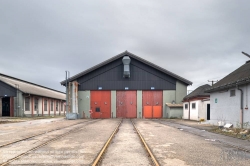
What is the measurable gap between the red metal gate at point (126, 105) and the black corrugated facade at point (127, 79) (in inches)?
55.0

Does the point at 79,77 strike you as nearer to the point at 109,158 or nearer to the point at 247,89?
the point at 247,89

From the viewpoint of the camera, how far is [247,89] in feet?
48.5

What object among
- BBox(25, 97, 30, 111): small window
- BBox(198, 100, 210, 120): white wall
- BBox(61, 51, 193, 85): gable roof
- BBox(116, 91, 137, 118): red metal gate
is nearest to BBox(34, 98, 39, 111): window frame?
BBox(25, 97, 30, 111): small window

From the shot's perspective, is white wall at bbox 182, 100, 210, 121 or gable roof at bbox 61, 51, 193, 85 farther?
gable roof at bbox 61, 51, 193, 85

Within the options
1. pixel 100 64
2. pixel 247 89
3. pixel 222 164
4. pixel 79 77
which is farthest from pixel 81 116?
pixel 222 164

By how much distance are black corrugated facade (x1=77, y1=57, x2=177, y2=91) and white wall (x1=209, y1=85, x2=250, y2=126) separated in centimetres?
1428

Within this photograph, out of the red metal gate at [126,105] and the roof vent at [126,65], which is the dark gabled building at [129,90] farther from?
the roof vent at [126,65]

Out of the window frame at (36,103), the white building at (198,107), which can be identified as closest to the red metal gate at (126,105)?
the white building at (198,107)

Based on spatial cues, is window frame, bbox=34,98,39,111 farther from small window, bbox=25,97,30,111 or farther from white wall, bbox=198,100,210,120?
white wall, bbox=198,100,210,120

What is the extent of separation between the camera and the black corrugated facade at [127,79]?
3522 centimetres

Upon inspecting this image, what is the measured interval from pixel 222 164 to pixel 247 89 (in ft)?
34.0

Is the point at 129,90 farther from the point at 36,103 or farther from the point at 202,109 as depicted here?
the point at 36,103

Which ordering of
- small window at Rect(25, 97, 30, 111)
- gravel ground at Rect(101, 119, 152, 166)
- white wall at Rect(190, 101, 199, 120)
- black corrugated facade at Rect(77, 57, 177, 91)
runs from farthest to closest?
small window at Rect(25, 97, 30, 111), black corrugated facade at Rect(77, 57, 177, 91), white wall at Rect(190, 101, 199, 120), gravel ground at Rect(101, 119, 152, 166)

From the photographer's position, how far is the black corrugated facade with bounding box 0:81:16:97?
36.2m
